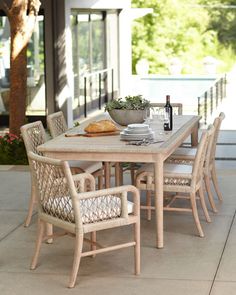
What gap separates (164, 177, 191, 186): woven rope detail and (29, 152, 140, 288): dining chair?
104 centimetres

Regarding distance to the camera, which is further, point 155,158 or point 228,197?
point 228,197

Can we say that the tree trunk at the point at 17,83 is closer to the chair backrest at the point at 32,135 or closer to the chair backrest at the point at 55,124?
the chair backrest at the point at 55,124

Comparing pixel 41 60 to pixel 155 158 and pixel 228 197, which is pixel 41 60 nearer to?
pixel 228 197

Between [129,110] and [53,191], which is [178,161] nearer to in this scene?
[129,110]

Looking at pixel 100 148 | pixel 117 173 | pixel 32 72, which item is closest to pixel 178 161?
pixel 117 173

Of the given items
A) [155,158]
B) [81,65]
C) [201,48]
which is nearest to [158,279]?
[155,158]

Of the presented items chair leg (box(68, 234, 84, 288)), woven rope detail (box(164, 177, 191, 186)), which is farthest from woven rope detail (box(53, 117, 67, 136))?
chair leg (box(68, 234, 84, 288))

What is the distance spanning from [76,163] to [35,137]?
1.55ft

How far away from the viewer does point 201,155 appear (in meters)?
6.93

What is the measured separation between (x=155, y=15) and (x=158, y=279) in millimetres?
27213

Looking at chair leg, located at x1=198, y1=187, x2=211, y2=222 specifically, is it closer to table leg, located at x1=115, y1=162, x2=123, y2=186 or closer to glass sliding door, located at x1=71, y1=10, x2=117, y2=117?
table leg, located at x1=115, y1=162, x2=123, y2=186

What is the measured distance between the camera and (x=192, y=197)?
691 cm

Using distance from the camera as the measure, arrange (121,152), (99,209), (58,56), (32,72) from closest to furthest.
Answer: (99,209), (121,152), (58,56), (32,72)

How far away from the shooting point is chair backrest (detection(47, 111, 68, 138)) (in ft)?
25.7
